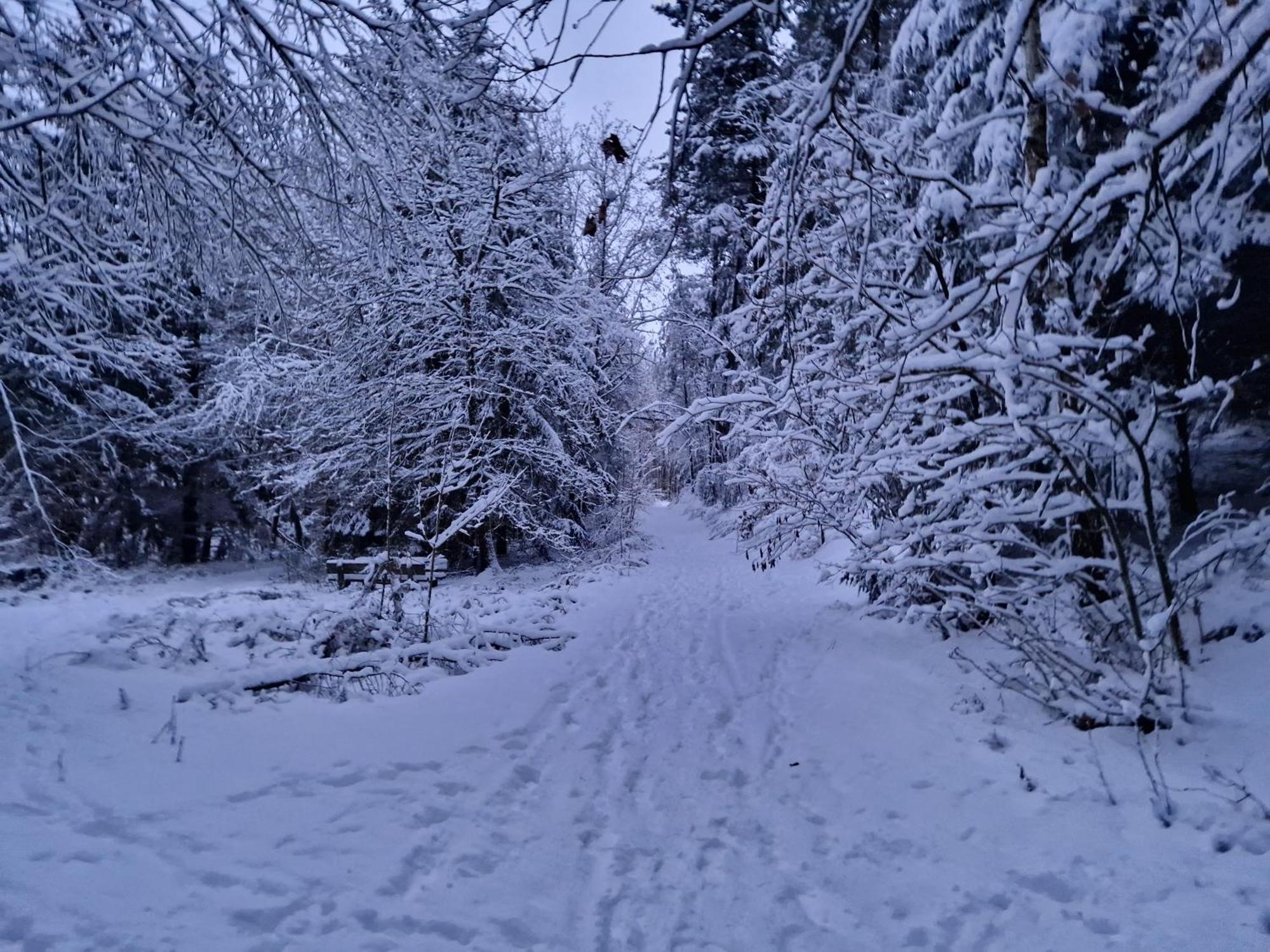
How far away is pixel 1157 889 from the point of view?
8.54ft

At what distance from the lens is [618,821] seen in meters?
3.44

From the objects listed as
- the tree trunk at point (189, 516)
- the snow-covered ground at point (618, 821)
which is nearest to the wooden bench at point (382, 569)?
the snow-covered ground at point (618, 821)

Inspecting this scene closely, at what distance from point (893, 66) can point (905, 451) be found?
5.38 meters

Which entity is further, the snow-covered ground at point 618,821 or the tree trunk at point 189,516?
the tree trunk at point 189,516

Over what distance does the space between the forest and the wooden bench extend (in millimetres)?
269

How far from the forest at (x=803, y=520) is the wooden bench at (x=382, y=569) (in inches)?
10.6

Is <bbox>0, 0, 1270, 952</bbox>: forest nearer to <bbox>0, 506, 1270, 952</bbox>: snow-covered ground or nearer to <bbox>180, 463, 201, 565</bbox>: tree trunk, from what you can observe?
<bbox>0, 506, 1270, 952</bbox>: snow-covered ground

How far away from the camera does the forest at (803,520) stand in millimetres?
2586

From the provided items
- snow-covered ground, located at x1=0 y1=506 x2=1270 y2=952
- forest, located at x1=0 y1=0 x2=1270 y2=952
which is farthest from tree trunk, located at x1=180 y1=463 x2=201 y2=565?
snow-covered ground, located at x1=0 y1=506 x2=1270 y2=952

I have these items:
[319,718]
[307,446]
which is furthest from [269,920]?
[307,446]

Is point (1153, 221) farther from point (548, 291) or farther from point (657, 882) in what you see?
point (548, 291)

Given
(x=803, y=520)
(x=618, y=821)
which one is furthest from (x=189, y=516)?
(x=618, y=821)

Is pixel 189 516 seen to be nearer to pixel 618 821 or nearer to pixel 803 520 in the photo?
pixel 803 520

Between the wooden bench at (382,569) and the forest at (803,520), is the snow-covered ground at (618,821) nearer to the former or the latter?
the forest at (803,520)
